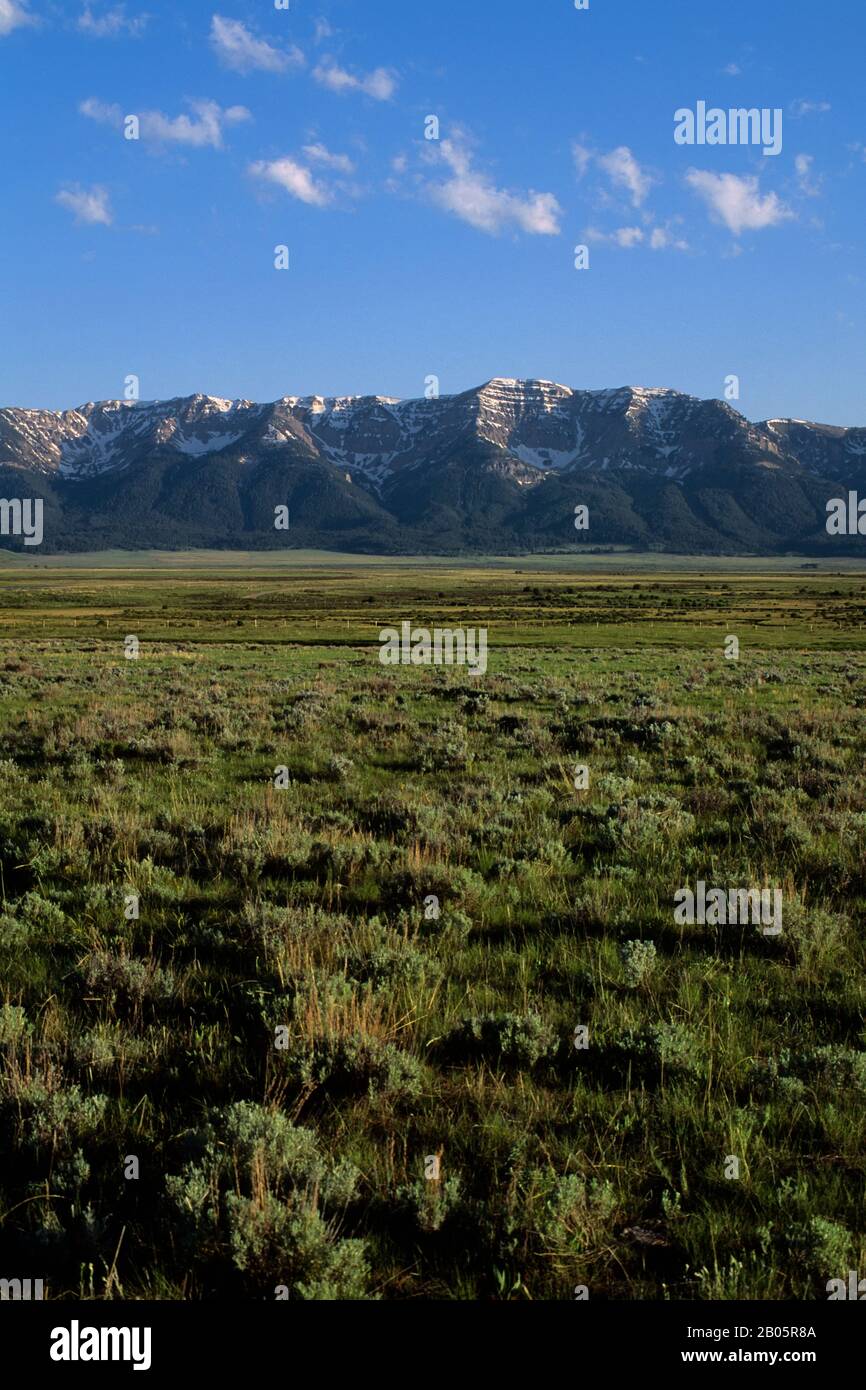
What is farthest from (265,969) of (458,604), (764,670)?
(458,604)

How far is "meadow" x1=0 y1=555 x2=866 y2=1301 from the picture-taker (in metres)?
3.27

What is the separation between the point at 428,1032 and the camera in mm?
4812

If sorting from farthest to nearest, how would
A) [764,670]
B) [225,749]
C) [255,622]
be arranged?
1. [255,622]
2. [764,670]
3. [225,749]

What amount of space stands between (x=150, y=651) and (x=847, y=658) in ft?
118

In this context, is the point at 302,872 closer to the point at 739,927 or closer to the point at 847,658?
the point at 739,927

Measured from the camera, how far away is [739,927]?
623 cm

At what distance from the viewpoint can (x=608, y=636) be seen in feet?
192

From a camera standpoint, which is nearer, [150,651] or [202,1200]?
[202,1200]

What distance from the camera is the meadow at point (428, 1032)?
327cm
